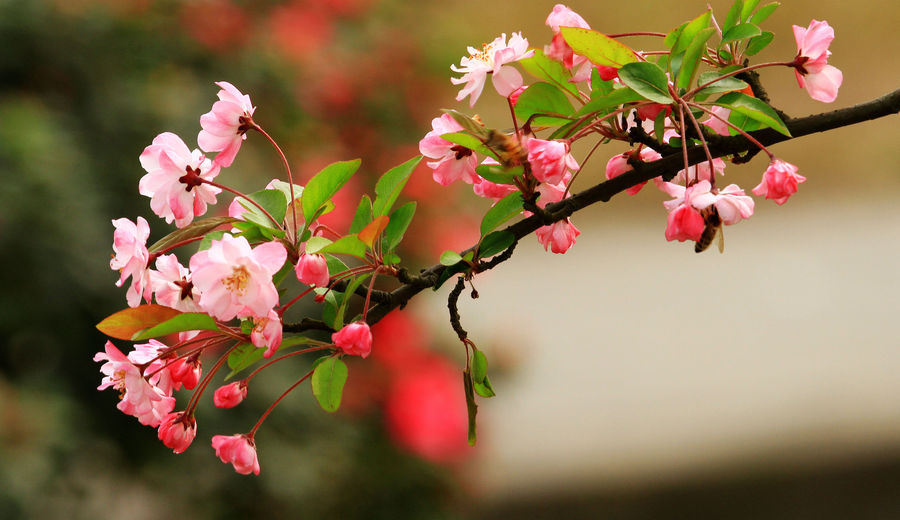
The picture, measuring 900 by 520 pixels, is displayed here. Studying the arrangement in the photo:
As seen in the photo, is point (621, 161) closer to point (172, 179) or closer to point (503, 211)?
point (503, 211)

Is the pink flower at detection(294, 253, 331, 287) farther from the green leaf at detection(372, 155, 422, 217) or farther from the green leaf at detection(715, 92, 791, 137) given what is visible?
the green leaf at detection(715, 92, 791, 137)

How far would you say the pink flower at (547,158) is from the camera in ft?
1.59

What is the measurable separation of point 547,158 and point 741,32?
13 cm

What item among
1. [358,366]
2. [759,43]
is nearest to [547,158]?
[759,43]

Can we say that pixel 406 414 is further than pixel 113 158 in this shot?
Yes

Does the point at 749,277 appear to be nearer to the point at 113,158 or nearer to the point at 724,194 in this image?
the point at 113,158

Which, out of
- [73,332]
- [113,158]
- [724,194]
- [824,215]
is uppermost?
[724,194]

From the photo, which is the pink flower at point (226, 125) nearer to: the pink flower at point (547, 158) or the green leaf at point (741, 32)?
the pink flower at point (547, 158)

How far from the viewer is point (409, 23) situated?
2244 millimetres

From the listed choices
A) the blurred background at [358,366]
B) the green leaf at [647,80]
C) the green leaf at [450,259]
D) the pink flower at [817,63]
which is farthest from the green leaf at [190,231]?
the blurred background at [358,366]

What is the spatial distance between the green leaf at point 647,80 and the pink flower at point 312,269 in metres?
0.18

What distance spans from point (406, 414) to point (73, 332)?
27.4 inches

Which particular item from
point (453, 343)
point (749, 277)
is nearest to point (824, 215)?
point (749, 277)

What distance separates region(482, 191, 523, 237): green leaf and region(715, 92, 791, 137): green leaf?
12 centimetres
